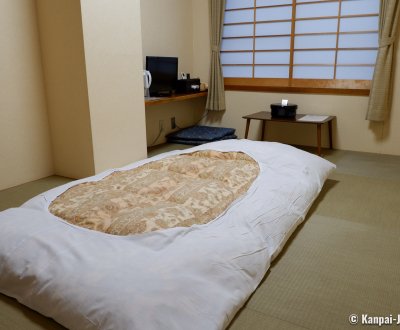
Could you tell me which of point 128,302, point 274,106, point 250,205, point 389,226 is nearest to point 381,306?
point 250,205

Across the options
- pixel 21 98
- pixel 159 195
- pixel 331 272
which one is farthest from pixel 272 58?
pixel 331 272

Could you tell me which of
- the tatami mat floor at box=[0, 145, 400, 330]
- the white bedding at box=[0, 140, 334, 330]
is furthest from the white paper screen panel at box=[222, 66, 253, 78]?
the white bedding at box=[0, 140, 334, 330]

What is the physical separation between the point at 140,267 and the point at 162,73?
3187mm

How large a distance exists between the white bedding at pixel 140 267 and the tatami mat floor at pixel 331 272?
7cm

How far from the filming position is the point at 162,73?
4168mm

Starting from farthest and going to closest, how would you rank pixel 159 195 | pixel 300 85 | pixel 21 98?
pixel 300 85, pixel 21 98, pixel 159 195

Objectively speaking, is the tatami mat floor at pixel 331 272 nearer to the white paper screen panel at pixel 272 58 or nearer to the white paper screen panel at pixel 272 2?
the white paper screen panel at pixel 272 58

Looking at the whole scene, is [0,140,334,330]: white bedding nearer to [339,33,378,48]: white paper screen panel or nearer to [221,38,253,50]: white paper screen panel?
[339,33,378,48]: white paper screen panel

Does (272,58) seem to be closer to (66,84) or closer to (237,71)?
(237,71)

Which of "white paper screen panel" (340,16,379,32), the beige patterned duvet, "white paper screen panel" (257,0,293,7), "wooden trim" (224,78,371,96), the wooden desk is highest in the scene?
"white paper screen panel" (257,0,293,7)

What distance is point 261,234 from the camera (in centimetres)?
170

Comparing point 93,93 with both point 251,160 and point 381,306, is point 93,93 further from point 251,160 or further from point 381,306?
point 381,306

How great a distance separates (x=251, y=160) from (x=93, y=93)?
142 cm

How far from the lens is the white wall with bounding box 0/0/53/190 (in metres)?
2.87
